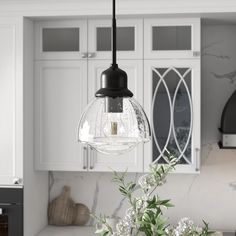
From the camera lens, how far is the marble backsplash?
3.85 metres

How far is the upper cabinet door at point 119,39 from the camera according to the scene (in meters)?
3.55

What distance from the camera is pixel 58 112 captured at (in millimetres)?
3641

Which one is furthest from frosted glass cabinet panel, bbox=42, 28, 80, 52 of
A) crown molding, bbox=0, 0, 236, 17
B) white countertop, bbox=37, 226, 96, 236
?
white countertop, bbox=37, 226, 96, 236

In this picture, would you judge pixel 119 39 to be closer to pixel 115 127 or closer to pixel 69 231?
pixel 69 231

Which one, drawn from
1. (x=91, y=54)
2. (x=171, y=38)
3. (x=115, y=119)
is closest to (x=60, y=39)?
(x=91, y=54)

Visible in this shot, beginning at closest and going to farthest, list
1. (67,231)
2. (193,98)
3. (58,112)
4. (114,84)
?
(114,84) → (193,98) → (58,112) → (67,231)

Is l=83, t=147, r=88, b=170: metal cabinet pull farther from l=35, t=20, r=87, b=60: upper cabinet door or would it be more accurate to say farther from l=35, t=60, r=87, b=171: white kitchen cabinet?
l=35, t=20, r=87, b=60: upper cabinet door

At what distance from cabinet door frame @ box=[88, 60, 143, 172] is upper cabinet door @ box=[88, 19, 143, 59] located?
45mm

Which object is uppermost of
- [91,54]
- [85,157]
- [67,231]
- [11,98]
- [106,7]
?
[106,7]

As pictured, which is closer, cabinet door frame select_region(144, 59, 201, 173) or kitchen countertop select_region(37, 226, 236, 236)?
cabinet door frame select_region(144, 59, 201, 173)

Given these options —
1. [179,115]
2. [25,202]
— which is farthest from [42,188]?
[179,115]

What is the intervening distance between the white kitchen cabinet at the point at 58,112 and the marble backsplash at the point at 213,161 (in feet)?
2.57

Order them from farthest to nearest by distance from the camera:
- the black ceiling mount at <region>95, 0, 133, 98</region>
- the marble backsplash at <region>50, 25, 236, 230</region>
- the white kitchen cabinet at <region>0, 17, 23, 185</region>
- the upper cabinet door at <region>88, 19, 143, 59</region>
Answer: the marble backsplash at <region>50, 25, 236, 230</region>
the upper cabinet door at <region>88, 19, 143, 59</region>
the white kitchen cabinet at <region>0, 17, 23, 185</region>
the black ceiling mount at <region>95, 0, 133, 98</region>

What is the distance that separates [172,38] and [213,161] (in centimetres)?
95
